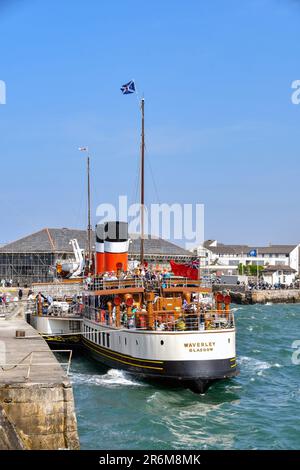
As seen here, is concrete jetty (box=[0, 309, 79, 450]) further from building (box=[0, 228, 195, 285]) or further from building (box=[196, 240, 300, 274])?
building (box=[196, 240, 300, 274])

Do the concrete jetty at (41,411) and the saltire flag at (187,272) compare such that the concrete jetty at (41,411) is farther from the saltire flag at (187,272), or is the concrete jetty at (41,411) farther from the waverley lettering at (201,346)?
the saltire flag at (187,272)

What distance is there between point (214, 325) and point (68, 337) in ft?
47.2

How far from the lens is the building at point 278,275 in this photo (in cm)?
14788

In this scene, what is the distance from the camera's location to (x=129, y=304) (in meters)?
32.2

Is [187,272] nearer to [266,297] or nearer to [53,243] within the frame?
[53,243]

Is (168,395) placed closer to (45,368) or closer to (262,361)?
(45,368)

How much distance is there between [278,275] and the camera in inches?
5950

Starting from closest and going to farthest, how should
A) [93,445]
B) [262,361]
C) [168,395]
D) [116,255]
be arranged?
1. [93,445]
2. [168,395]
3. [262,361]
4. [116,255]

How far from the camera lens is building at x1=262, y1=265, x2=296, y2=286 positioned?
485ft

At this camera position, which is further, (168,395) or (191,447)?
(168,395)

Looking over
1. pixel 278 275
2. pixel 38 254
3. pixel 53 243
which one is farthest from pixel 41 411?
pixel 278 275

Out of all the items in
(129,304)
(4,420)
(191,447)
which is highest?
(129,304)

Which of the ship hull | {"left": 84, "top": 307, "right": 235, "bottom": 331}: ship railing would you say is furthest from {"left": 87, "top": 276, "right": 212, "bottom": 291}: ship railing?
the ship hull
